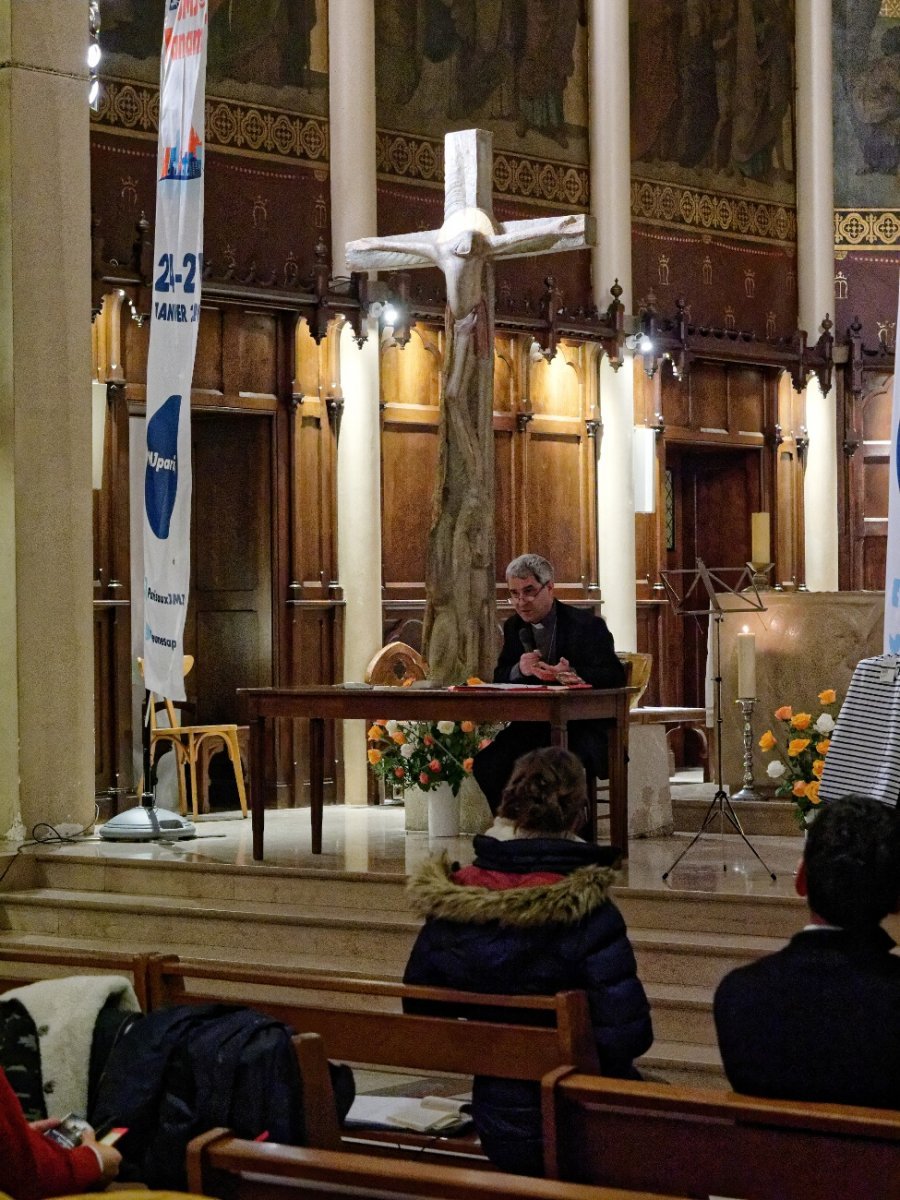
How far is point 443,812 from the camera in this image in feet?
32.3

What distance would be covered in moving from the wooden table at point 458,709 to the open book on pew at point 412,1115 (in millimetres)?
2807

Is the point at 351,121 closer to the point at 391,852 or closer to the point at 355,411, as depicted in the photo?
the point at 355,411

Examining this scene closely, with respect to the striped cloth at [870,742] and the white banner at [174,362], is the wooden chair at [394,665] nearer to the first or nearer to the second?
the white banner at [174,362]

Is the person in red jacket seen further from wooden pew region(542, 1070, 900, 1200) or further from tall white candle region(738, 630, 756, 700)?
tall white candle region(738, 630, 756, 700)

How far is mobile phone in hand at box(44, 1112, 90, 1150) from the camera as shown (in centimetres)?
355

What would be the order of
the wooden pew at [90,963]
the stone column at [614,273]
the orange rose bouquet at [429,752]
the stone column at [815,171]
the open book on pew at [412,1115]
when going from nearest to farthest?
the wooden pew at [90,963], the open book on pew at [412,1115], the orange rose bouquet at [429,752], the stone column at [614,273], the stone column at [815,171]

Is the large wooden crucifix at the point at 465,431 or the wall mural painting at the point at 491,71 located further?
the wall mural painting at the point at 491,71

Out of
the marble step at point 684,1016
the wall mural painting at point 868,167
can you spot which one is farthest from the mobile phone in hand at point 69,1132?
the wall mural painting at point 868,167

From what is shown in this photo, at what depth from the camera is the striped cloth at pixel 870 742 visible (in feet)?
20.9

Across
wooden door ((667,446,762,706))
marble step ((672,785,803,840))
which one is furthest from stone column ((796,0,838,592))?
marble step ((672,785,803,840))

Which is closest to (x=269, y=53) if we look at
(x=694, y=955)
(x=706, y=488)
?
(x=706, y=488)

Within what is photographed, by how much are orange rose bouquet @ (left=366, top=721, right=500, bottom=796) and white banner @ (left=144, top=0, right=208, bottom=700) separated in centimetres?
140

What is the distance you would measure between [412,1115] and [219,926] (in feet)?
11.8

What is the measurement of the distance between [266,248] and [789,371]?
4.65m
